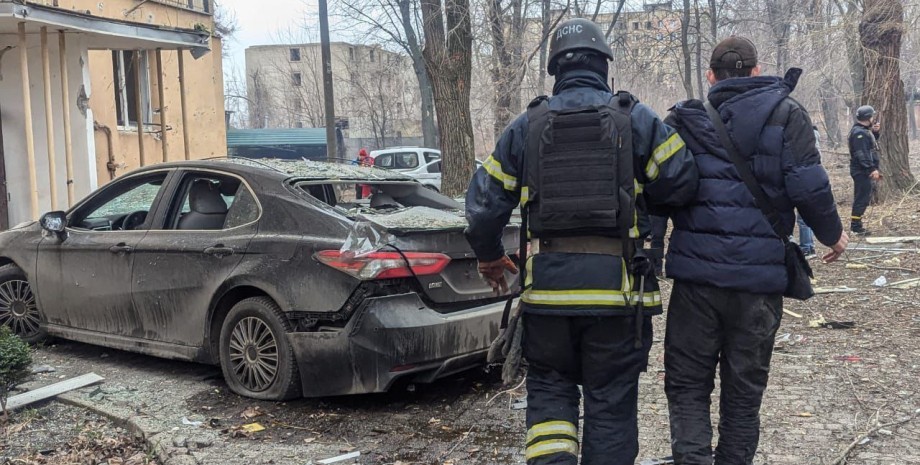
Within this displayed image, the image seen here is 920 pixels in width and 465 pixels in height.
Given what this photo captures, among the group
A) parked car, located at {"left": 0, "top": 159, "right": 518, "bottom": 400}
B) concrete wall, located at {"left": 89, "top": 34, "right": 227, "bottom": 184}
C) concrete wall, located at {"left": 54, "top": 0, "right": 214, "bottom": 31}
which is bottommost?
parked car, located at {"left": 0, "top": 159, "right": 518, "bottom": 400}

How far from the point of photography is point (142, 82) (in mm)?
13977

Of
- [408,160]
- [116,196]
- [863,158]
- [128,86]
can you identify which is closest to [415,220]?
[116,196]

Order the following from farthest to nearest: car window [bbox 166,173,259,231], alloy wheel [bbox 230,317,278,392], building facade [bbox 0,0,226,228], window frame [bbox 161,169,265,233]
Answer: building facade [bbox 0,0,226,228] < window frame [bbox 161,169,265,233] < car window [bbox 166,173,259,231] < alloy wheel [bbox 230,317,278,392]

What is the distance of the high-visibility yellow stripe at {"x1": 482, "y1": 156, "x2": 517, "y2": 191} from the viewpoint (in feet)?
10.7

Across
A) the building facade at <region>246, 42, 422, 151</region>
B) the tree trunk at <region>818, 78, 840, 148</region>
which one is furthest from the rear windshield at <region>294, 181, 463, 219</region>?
the tree trunk at <region>818, 78, 840, 148</region>

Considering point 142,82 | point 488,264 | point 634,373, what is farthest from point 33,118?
point 634,373

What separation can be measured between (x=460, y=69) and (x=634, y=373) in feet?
26.1

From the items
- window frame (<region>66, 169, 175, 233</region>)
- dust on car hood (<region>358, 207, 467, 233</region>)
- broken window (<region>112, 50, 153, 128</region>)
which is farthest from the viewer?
broken window (<region>112, 50, 153, 128</region>)

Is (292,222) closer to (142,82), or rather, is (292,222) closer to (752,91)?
(752,91)

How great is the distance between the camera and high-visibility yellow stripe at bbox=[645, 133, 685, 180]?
312 cm

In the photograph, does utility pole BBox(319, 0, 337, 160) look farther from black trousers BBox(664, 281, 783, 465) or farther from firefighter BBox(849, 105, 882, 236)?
black trousers BBox(664, 281, 783, 465)

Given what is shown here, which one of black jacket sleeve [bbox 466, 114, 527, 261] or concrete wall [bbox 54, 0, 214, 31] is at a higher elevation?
concrete wall [bbox 54, 0, 214, 31]

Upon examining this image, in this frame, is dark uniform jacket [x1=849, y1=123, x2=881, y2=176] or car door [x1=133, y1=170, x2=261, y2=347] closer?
car door [x1=133, y1=170, x2=261, y2=347]

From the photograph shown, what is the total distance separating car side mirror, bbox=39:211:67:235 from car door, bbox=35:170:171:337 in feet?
0.19
